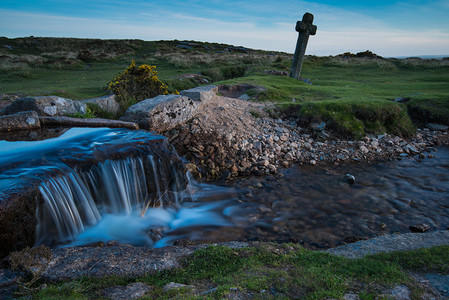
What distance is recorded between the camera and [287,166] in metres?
9.12

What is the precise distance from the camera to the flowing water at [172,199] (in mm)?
5117

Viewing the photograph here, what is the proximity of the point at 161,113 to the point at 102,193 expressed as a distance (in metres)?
3.42

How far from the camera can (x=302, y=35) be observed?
19625 millimetres

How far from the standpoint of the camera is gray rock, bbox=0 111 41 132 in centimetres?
713

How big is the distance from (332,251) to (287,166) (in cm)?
498

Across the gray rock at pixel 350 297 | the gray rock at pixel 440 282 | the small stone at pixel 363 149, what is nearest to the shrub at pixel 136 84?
the small stone at pixel 363 149

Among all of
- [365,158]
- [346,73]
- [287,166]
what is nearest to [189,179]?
[287,166]

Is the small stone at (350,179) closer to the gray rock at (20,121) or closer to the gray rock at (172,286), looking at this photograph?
the gray rock at (172,286)

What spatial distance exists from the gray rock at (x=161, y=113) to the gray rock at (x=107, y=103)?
1864mm

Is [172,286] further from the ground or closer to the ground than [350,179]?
further from the ground

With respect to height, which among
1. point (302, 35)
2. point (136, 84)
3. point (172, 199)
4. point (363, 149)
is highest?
point (302, 35)

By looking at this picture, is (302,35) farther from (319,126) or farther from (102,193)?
(102,193)

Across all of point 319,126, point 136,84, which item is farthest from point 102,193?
point 319,126

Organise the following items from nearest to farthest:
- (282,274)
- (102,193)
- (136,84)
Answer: (282,274), (102,193), (136,84)
